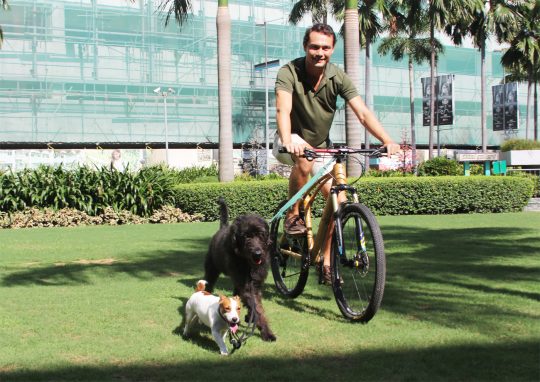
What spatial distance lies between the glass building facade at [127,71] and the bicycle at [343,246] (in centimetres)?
3723

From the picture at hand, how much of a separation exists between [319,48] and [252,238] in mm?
1606

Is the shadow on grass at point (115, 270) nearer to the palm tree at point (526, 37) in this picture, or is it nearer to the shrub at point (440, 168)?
the shrub at point (440, 168)

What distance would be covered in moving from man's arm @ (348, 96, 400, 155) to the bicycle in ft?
0.33

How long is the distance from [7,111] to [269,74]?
1858 cm

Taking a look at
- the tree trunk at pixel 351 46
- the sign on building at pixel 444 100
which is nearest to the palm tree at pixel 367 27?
the sign on building at pixel 444 100

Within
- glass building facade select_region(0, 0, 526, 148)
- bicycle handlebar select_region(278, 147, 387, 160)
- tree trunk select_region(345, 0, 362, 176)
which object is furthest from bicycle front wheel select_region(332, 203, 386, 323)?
glass building facade select_region(0, 0, 526, 148)

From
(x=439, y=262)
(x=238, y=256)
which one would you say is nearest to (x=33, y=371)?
(x=238, y=256)

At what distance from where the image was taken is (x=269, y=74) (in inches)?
2023

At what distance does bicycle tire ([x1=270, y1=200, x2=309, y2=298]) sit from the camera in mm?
5613

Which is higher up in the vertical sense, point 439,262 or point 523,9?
point 523,9

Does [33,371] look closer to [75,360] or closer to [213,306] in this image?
[75,360]

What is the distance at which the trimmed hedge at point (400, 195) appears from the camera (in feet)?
59.9

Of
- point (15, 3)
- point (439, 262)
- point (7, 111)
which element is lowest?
point (439, 262)

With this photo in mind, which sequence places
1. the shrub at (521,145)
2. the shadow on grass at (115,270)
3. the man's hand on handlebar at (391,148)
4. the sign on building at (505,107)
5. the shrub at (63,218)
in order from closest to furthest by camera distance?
1. the man's hand on handlebar at (391,148)
2. the shadow on grass at (115,270)
3. the shrub at (63,218)
4. the shrub at (521,145)
5. the sign on building at (505,107)
